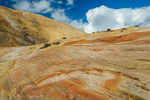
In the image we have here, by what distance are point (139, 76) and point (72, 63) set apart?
5380mm

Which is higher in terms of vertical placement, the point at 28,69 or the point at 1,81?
the point at 28,69

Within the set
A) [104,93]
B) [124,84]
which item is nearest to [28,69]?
[104,93]

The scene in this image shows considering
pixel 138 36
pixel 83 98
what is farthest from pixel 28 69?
pixel 138 36

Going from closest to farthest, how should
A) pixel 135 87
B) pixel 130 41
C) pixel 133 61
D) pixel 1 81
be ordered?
1. pixel 135 87
2. pixel 133 61
3. pixel 1 81
4. pixel 130 41

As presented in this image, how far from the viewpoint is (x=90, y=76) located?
635cm

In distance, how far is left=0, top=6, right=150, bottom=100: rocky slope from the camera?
5.06 m

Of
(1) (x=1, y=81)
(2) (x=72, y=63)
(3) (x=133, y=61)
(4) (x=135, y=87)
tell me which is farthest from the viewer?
(2) (x=72, y=63)

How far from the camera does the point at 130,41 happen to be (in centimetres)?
Result: 925

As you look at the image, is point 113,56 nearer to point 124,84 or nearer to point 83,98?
point 124,84

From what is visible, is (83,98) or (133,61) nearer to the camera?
(83,98)

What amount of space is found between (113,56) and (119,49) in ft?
4.07

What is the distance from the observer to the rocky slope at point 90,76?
5060 millimetres

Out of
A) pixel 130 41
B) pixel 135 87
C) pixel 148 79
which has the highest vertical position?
pixel 130 41

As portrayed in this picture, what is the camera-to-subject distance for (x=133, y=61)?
6.82 meters
